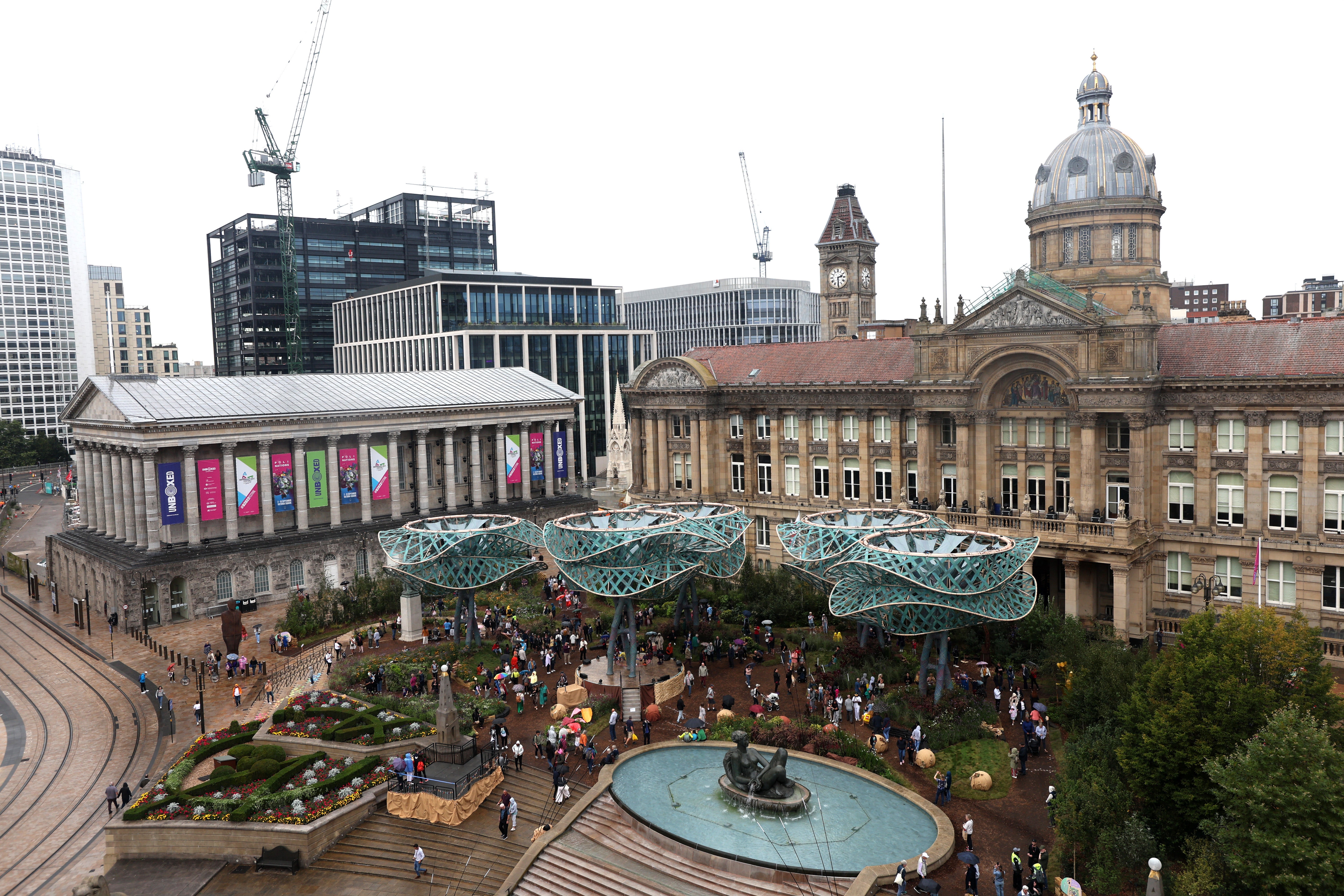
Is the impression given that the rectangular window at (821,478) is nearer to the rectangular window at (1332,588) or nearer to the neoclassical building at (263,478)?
the neoclassical building at (263,478)

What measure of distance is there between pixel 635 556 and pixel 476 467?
159 ft

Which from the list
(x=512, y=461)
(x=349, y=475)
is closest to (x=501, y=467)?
(x=512, y=461)

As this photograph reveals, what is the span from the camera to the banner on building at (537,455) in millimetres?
105250

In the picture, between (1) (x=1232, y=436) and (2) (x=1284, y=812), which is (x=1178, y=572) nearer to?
(1) (x=1232, y=436)

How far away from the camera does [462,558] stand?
200ft

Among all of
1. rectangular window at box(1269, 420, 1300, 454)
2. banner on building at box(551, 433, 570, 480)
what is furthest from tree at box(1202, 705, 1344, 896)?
banner on building at box(551, 433, 570, 480)

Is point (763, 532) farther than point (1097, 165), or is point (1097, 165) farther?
point (763, 532)

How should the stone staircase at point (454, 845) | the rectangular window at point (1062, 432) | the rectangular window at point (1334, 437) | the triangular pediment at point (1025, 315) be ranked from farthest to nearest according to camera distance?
the rectangular window at point (1062, 432)
the triangular pediment at point (1025, 315)
the rectangular window at point (1334, 437)
the stone staircase at point (454, 845)

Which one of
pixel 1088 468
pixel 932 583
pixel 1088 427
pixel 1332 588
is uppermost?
pixel 1088 427

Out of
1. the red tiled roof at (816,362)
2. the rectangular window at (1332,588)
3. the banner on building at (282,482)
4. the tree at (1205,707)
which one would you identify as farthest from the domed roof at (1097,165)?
the banner on building at (282,482)

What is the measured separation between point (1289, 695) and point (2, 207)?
220379 mm

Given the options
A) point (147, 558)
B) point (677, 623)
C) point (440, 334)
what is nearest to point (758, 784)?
point (677, 623)

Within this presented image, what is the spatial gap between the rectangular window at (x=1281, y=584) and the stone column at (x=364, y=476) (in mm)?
72274

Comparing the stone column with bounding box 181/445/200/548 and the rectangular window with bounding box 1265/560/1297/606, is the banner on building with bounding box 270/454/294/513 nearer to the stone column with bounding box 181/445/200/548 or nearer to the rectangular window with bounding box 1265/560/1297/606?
the stone column with bounding box 181/445/200/548
